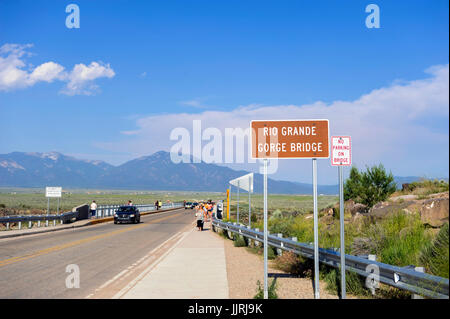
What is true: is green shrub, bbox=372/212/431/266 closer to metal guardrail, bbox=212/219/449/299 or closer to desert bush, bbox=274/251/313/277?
metal guardrail, bbox=212/219/449/299

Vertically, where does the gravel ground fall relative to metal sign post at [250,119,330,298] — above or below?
below

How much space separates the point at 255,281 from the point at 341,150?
3.99 m

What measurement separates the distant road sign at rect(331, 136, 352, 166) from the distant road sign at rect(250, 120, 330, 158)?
65 centimetres

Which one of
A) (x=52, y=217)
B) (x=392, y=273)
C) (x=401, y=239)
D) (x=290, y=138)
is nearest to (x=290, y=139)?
(x=290, y=138)

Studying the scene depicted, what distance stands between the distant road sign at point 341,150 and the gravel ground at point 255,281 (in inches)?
104

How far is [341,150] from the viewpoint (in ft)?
26.4

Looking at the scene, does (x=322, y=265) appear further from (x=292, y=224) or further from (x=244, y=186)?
(x=244, y=186)

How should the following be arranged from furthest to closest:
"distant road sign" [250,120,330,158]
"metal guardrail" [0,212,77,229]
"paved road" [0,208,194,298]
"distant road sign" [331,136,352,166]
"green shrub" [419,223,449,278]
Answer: "metal guardrail" [0,212,77,229], "paved road" [0,208,194,298], "distant road sign" [250,120,330,158], "distant road sign" [331,136,352,166], "green shrub" [419,223,449,278]

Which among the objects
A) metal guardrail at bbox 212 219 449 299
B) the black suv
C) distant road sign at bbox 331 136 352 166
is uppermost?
distant road sign at bbox 331 136 352 166

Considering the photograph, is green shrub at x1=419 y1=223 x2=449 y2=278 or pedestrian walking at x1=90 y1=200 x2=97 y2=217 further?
pedestrian walking at x1=90 y1=200 x2=97 y2=217

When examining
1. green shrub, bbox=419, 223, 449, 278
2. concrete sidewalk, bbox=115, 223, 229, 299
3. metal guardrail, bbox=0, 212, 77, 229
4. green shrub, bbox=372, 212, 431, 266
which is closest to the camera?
green shrub, bbox=419, 223, 449, 278

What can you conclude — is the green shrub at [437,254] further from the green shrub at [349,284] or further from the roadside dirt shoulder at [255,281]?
the roadside dirt shoulder at [255,281]

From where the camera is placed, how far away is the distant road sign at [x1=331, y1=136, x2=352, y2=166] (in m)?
8.02

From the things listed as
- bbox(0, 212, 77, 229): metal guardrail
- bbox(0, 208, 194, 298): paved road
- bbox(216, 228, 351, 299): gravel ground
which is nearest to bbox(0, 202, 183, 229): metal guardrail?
bbox(0, 212, 77, 229): metal guardrail
